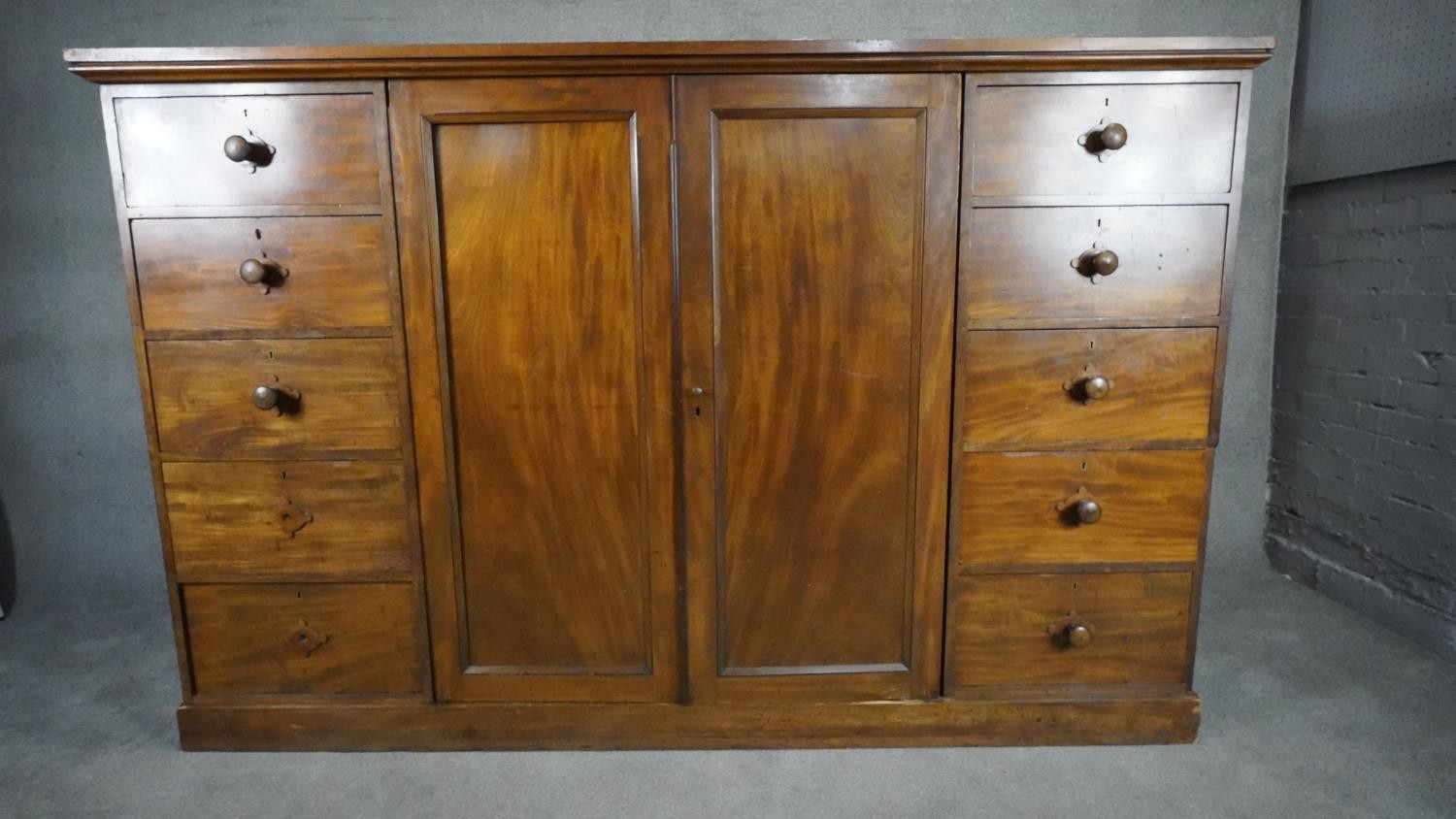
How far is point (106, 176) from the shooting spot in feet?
7.64

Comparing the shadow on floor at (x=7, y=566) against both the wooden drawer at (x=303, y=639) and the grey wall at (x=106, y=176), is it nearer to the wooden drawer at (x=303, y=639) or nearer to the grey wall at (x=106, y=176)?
the grey wall at (x=106, y=176)

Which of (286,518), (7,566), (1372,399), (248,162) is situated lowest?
(7,566)

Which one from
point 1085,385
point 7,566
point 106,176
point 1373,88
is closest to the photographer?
point 1085,385

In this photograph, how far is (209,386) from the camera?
1.59m

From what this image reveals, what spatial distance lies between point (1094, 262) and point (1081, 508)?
1.61 ft

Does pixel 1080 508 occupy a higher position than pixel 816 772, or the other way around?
pixel 1080 508

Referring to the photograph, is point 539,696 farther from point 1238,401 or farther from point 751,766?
point 1238,401

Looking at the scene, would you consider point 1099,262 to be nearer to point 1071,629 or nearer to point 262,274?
point 1071,629

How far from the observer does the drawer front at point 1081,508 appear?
1624mm

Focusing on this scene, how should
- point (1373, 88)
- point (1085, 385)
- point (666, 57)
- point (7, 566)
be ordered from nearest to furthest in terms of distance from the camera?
point (666, 57)
point (1085, 385)
point (1373, 88)
point (7, 566)

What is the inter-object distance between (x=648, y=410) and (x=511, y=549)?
42 centimetres

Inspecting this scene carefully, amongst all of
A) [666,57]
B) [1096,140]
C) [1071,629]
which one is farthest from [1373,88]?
[666,57]

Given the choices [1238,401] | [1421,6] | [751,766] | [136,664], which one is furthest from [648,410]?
[1421,6]

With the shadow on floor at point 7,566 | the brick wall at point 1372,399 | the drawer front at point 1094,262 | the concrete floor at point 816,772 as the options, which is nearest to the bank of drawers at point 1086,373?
the drawer front at point 1094,262
